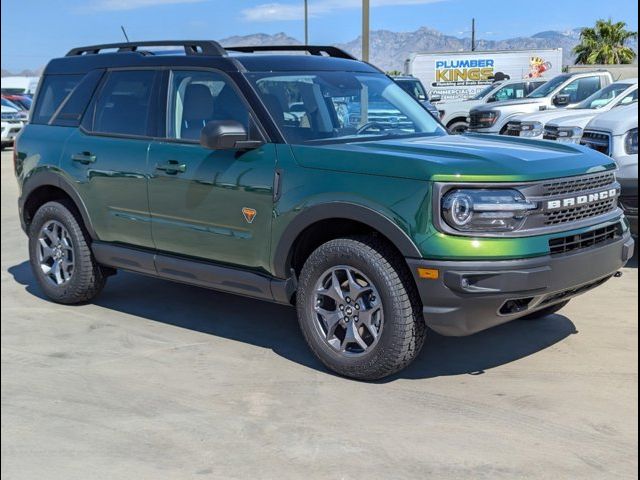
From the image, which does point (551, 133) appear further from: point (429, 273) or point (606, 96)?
point (429, 273)

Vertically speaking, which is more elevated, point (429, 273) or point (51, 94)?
point (51, 94)

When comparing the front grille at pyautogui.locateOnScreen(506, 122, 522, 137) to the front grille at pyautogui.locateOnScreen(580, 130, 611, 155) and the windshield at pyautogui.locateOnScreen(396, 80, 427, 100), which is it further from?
the windshield at pyautogui.locateOnScreen(396, 80, 427, 100)

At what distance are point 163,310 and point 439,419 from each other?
2877mm

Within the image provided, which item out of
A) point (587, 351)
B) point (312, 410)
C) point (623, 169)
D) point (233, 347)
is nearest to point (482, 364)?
point (587, 351)

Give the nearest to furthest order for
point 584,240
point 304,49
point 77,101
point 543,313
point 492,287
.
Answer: point 492,287, point 584,240, point 543,313, point 304,49, point 77,101

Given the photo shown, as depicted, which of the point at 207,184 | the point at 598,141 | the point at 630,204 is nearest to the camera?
the point at 207,184

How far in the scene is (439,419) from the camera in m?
4.09

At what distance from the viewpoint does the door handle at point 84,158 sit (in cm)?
593

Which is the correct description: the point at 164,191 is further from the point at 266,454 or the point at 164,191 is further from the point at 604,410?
the point at 604,410

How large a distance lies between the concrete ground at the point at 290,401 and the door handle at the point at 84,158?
1.16 meters

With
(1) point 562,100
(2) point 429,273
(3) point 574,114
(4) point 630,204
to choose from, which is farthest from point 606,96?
(2) point 429,273

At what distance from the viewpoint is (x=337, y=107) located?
5.40 metres

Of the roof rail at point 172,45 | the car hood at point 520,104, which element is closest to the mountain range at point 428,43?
the car hood at point 520,104

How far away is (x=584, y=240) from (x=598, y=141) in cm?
407
